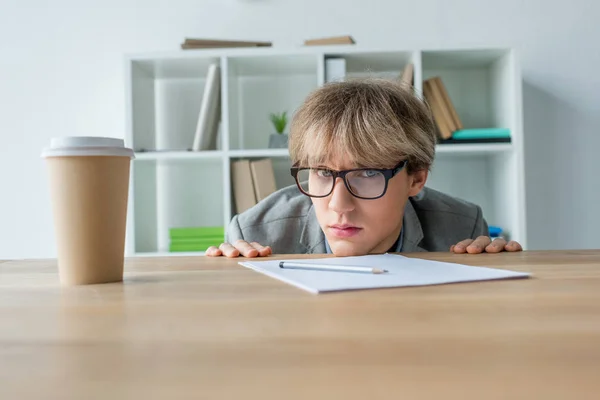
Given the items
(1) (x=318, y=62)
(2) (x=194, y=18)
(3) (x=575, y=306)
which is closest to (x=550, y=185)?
(1) (x=318, y=62)

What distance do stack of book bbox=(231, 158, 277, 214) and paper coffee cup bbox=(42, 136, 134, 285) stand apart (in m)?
1.80

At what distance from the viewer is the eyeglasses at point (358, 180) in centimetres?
118

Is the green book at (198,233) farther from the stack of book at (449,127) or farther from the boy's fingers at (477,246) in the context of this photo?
the boy's fingers at (477,246)

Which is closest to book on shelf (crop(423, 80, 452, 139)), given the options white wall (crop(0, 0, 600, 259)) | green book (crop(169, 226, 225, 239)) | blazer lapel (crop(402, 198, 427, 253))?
white wall (crop(0, 0, 600, 259))

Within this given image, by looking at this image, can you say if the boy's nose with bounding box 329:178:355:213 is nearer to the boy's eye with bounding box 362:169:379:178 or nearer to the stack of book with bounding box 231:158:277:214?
the boy's eye with bounding box 362:169:379:178

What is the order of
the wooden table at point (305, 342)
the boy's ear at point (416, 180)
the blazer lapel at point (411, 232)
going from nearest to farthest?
the wooden table at point (305, 342) < the boy's ear at point (416, 180) < the blazer lapel at point (411, 232)

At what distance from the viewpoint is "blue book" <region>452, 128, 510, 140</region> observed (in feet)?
7.77

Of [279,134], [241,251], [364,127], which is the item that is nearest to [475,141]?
[279,134]

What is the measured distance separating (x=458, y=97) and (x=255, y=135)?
1033 mm

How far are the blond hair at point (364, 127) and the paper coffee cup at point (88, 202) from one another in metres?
0.63

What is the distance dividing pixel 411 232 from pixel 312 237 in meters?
0.28

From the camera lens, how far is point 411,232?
156 centimetres

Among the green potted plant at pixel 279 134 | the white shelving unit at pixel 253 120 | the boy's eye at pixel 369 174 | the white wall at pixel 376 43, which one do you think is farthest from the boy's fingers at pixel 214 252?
the white wall at pixel 376 43

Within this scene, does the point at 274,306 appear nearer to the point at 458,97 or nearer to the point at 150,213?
the point at 150,213
